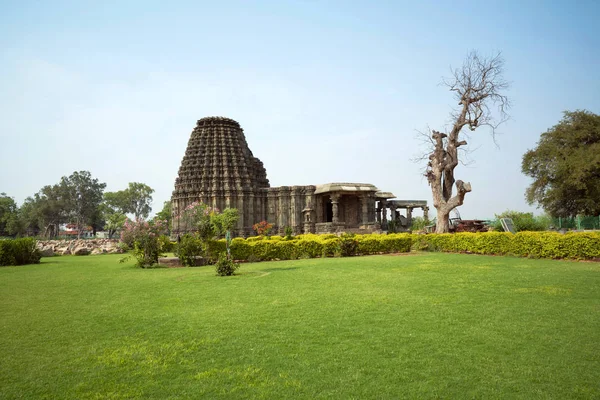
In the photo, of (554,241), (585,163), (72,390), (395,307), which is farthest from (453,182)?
(72,390)

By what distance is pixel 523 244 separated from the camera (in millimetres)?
13125

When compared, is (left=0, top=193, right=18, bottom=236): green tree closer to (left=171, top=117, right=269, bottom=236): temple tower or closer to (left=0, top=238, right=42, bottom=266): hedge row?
(left=171, top=117, right=269, bottom=236): temple tower

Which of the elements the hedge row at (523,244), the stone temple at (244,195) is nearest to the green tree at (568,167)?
the stone temple at (244,195)

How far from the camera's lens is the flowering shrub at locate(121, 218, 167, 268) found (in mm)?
14012

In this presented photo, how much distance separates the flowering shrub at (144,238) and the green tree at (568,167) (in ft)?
86.4

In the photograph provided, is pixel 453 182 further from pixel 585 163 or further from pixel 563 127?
pixel 563 127

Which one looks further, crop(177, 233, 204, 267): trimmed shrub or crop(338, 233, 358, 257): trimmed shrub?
crop(338, 233, 358, 257): trimmed shrub

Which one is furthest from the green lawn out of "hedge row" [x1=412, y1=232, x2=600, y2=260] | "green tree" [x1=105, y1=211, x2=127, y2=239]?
"green tree" [x1=105, y1=211, x2=127, y2=239]

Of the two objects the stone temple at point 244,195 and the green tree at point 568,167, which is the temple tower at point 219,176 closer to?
the stone temple at point 244,195

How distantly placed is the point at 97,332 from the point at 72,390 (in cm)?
184

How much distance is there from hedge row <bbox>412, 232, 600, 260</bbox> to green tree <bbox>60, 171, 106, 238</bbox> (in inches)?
2304

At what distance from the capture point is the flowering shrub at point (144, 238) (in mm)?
14012

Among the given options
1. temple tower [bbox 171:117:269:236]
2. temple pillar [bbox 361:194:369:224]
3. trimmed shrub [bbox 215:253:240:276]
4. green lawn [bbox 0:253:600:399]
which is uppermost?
temple tower [bbox 171:117:269:236]

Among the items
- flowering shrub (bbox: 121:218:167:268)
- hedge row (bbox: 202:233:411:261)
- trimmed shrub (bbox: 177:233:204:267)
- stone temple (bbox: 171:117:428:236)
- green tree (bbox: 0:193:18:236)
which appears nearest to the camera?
flowering shrub (bbox: 121:218:167:268)
